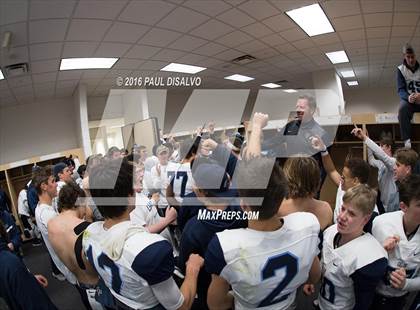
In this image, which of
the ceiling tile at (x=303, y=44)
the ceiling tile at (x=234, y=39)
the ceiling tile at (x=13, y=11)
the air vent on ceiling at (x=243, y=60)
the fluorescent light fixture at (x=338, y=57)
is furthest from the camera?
the air vent on ceiling at (x=243, y=60)

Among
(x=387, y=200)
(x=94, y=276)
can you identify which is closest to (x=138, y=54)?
(x=94, y=276)

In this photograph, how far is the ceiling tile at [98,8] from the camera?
2174mm

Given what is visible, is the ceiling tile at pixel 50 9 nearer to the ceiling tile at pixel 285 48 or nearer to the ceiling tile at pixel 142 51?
the ceiling tile at pixel 142 51

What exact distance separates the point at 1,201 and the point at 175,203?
3348 millimetres

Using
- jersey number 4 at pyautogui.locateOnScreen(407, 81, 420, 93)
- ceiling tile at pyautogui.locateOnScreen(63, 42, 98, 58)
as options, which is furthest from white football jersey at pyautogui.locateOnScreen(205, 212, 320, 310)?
ceiling tile at pyautogui.locateOnScreen(63, 42, 98, 58)

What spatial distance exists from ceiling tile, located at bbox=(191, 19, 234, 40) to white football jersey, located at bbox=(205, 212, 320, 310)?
265cm

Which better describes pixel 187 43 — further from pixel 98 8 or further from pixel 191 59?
pixel 98 8

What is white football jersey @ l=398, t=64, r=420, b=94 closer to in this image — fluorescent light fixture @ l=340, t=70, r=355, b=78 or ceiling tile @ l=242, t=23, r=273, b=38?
fluorescent light fixture @ l=340, t=70, r=355, b=78

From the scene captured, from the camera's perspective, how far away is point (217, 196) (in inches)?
45.4

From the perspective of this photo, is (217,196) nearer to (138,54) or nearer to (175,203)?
(175,203)

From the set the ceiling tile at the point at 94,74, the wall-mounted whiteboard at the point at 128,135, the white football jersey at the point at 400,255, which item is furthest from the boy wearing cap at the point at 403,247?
the wall-mounted whiteboard at the point at 128,135

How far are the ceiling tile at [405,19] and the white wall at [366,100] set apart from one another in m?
0.94

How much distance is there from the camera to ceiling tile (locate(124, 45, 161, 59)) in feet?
10.6

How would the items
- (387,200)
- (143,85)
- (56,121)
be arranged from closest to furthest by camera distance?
(387,200)
(143,85)
(56,121)
